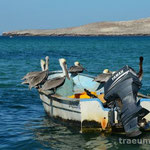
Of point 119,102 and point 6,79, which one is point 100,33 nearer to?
point 6,79

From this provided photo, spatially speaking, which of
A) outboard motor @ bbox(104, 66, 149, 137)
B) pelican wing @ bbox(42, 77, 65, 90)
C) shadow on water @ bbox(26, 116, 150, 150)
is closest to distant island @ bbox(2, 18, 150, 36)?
pelican wing @ bbox(42, 77, 65, 90)

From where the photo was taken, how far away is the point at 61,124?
1448cm

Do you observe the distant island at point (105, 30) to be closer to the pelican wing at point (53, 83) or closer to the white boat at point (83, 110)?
the white boat at point (83, 110)

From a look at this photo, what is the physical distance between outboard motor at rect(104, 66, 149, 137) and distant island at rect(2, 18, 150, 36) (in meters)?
151

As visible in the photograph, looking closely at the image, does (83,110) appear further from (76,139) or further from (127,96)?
(127,96)

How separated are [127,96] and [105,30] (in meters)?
164

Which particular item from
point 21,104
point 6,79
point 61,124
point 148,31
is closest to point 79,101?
point 61,124

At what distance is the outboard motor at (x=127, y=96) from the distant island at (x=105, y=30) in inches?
5929

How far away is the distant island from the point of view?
550 ft

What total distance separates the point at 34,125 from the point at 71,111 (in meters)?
1.98

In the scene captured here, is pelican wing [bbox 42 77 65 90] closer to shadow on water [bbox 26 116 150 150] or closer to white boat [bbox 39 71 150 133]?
white boat [bbox 39 71 150 133]

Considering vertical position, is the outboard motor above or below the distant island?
below

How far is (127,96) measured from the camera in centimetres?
1222

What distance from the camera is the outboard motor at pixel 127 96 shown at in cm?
1173
